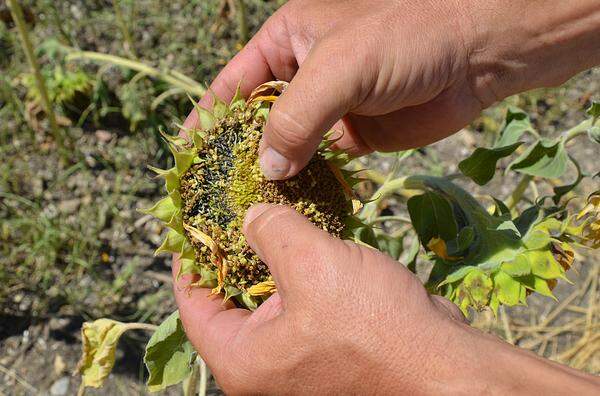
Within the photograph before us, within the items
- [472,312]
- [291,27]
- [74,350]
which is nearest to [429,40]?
[291,27]

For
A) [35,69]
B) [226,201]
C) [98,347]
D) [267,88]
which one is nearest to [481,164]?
[267,88]

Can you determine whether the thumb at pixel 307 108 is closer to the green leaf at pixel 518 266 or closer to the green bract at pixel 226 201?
the green bract at pixel 226 201

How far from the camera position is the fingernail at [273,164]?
1.16 m

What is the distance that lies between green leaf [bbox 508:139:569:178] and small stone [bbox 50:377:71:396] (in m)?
1.49

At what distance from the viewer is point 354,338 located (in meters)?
1.00

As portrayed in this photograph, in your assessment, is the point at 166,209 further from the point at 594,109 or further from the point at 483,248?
the point at 594,109

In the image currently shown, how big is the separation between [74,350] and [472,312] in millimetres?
1358

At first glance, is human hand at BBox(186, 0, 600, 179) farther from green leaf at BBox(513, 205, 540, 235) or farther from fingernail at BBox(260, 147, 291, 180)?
green leaf at BBox(513, 205, 540, 235)

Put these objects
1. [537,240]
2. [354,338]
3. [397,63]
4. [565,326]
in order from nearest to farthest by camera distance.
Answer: [354,338] < [397,63] < [537,240] < [565,326]

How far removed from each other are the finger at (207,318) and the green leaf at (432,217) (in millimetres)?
541

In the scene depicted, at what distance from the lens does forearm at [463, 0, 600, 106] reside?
134 centimetres

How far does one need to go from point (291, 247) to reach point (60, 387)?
1.33 meters

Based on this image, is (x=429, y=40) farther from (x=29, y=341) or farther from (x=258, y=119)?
(x=29, y=341)

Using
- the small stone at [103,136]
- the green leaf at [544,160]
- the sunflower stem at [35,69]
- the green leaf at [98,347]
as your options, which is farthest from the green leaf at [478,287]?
the small stone at [103,136]
